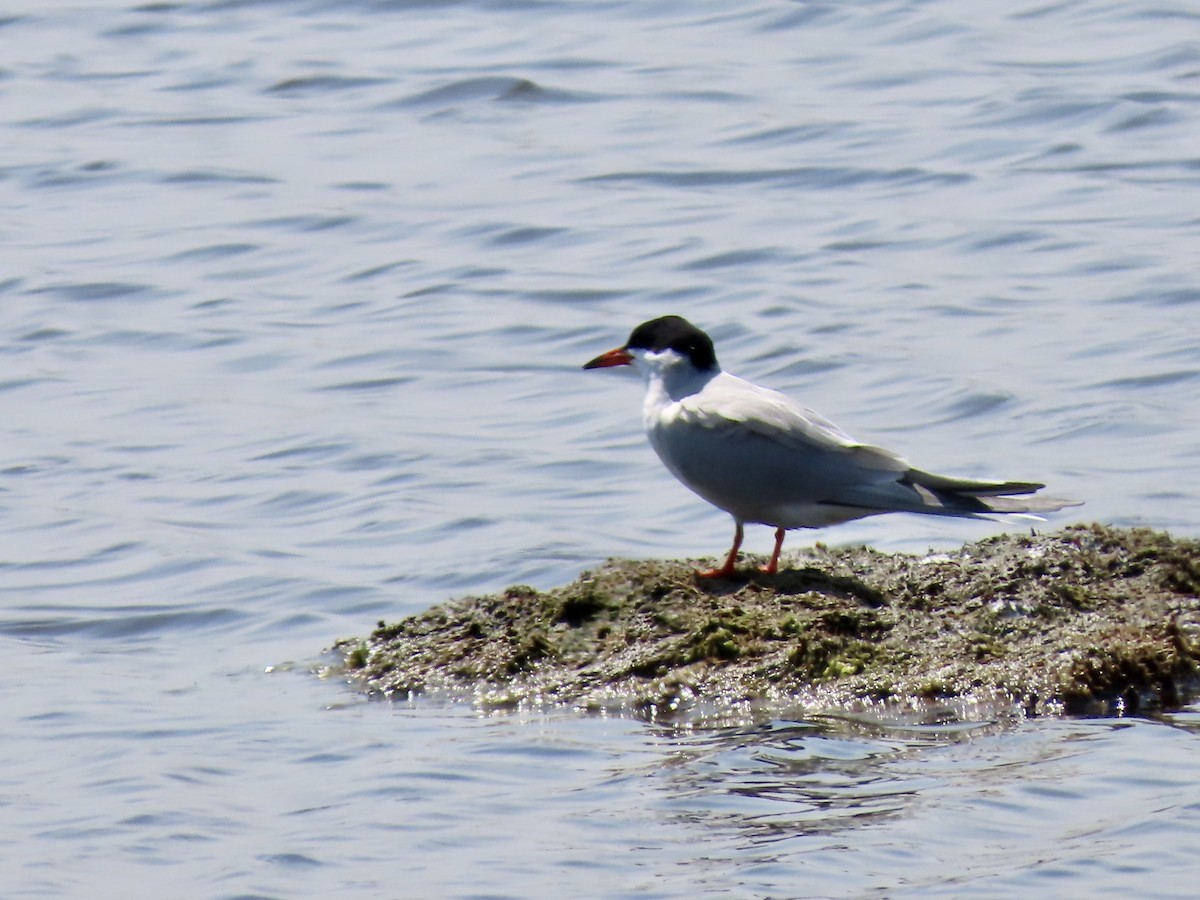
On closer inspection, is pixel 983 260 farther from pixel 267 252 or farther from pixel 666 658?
pixel 666 658

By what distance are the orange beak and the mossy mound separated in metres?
0.99

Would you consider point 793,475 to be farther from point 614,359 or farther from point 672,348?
point 614,359

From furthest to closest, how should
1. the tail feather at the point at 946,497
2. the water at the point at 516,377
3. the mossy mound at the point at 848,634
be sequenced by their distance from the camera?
the tail feather at the point at 946,497 < the mossy mound at the point at 848,634 < the water at the point at 516,377

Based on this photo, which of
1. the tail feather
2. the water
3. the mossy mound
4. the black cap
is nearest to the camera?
the water

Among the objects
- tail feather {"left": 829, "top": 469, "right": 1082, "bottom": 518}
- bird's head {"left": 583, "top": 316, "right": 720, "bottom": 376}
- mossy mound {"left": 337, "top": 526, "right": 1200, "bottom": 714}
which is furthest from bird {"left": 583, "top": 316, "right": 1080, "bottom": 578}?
bird's head {"left": 583, "top": 316, "right": 720, "bottom": 376}

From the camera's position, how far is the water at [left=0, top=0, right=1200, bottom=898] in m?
5.43

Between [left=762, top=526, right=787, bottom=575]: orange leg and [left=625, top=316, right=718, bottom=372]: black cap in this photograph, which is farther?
[left=625, top=316, right=718, bottom=372]: black cap

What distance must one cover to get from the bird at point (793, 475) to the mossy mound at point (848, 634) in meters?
0.15

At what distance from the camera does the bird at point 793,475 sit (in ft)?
21.8

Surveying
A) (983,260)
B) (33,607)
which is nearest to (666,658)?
(33,607)

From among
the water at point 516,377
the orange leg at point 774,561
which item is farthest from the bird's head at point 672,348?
the water at point 516,377

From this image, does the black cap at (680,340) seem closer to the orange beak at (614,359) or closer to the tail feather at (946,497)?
the orange beak at (614,359)

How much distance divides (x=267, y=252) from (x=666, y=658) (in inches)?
329

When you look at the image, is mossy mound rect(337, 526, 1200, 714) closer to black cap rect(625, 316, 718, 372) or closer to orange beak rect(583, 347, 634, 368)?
black cap rect(625, 316, 718, 372)
